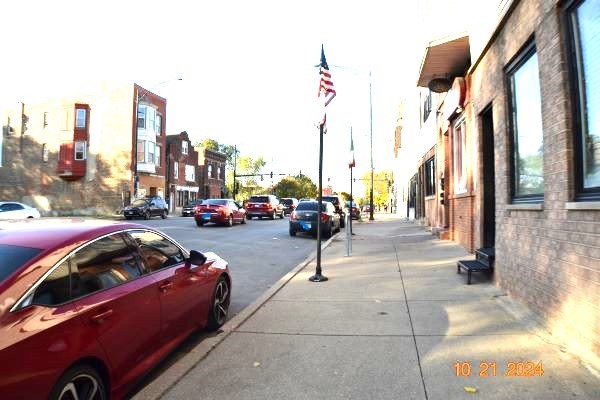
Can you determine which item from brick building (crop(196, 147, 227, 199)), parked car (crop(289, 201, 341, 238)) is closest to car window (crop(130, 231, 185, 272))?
parked car (crop(289, 201, 341, 238))

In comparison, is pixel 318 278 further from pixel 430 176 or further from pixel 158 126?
pixel 158 126

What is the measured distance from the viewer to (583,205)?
4227mm

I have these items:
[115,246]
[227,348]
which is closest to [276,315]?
[227,348]

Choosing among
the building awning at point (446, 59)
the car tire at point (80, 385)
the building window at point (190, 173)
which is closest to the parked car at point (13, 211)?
the building awning at point (446, 59)

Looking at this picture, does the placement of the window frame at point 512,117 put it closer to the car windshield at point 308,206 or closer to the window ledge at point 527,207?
the window ledge at point 527,207

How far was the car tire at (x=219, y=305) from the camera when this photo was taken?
18.2 ft

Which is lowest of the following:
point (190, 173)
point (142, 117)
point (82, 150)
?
point (190, 173)

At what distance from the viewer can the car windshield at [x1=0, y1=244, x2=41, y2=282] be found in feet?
9.96

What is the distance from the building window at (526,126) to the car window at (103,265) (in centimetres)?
455

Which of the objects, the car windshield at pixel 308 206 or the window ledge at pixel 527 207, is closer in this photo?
the window ledge at pixel 527 207

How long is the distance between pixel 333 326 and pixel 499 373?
2.05 m

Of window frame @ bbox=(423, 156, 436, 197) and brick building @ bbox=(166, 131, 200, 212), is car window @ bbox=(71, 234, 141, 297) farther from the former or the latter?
brick building @ bbox=(166, 131, 200, 212)

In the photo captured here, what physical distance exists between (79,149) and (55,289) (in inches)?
1861

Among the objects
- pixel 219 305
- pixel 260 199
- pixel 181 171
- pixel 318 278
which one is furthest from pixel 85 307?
pixel 181 171
